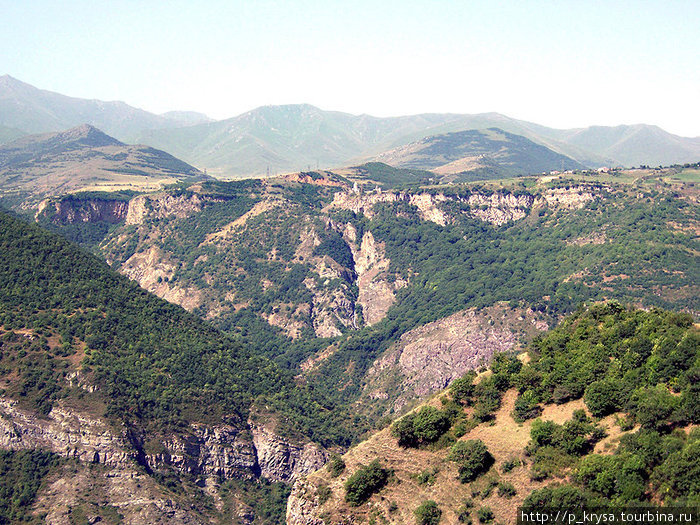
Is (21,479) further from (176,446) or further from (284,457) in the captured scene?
(284,457)

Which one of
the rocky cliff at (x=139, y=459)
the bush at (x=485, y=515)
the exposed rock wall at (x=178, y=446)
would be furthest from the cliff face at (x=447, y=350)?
the bush at (x=485, y=515)

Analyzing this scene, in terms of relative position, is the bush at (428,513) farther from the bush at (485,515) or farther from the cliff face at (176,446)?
the cliff face at (176,446)

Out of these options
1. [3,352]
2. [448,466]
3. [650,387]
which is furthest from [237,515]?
[650,387]

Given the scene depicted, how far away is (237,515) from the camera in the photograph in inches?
4414

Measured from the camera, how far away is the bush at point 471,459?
213 ft

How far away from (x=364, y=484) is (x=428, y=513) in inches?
325

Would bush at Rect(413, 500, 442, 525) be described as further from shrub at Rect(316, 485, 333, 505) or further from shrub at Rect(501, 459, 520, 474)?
shrub at Rect(316, 485, 333, 505)

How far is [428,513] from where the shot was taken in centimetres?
6259

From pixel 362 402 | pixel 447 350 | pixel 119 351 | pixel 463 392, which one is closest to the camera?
pixel 463 392

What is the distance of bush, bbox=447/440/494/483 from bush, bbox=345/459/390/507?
768 cm

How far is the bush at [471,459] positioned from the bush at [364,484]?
7.68 meters

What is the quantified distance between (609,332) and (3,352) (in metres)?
98.4

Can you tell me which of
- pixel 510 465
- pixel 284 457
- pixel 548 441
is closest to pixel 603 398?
pixel 548 441

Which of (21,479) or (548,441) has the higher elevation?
(548,441)
